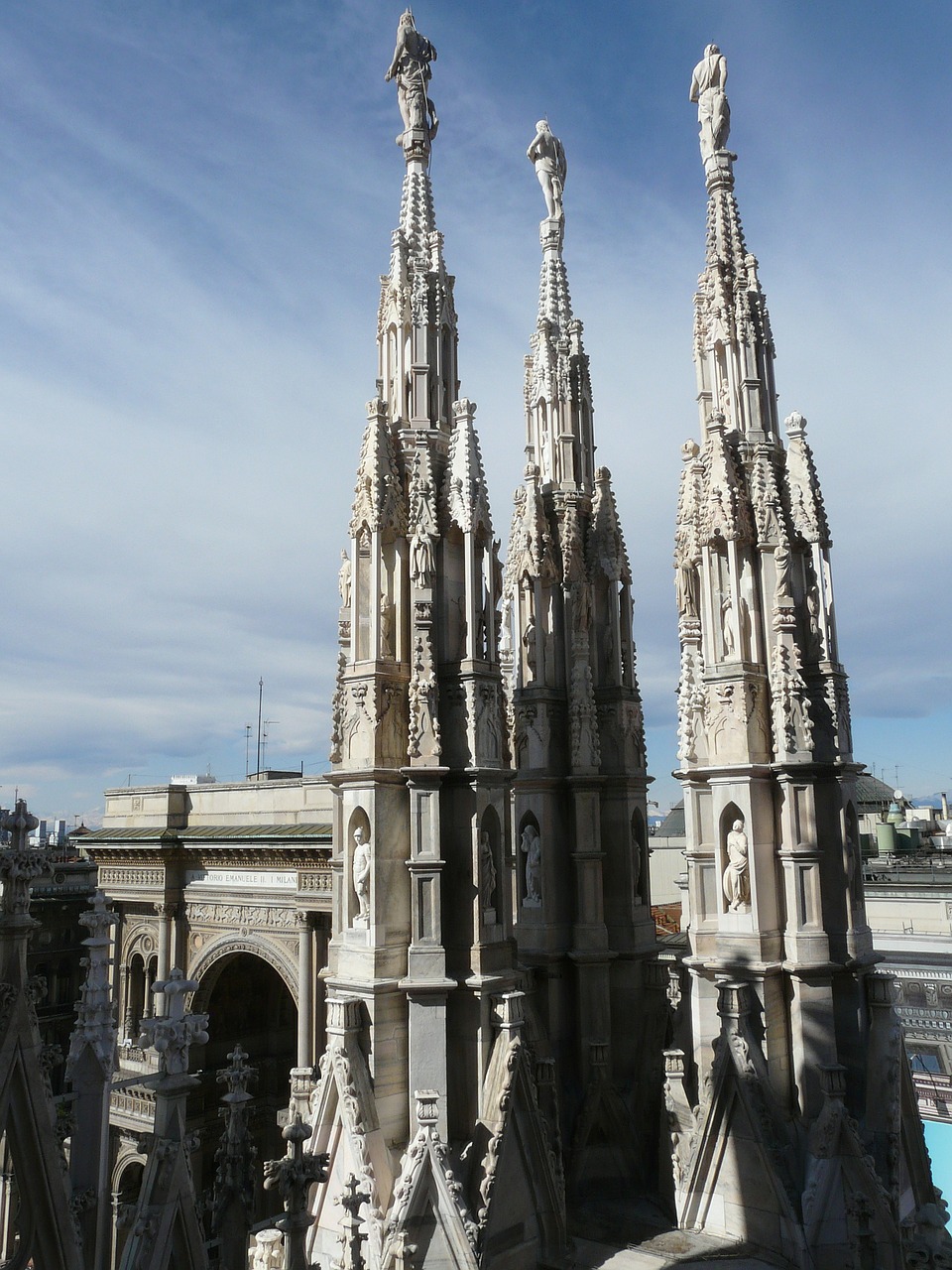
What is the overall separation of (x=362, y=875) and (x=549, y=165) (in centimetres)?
1452

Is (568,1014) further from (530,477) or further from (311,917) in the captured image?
(311,917)

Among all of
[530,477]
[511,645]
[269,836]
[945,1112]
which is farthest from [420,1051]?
[269,836]

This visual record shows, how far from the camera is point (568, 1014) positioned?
51.2 feet

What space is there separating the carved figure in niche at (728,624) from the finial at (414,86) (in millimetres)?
8144

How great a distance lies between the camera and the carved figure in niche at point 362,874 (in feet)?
39.5

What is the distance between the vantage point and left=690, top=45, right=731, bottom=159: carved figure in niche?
16.3 meters

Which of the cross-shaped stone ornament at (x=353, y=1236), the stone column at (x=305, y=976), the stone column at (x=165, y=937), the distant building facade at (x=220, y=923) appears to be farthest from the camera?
the stone column at (x=165, y=937)

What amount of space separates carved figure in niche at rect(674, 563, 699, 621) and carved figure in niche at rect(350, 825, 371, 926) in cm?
632

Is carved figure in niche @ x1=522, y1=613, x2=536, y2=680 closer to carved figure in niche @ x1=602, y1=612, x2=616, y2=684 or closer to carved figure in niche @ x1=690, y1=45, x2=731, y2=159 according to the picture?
carved figure in niche @ x1=602, y1=612, x2=616, y2=684

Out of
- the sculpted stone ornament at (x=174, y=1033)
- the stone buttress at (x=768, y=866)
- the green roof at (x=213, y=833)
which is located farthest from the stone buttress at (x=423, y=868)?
the green roof at (x=213, y=833)

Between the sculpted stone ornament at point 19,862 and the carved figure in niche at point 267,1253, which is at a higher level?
the sculpted stone ornament at point 19,862

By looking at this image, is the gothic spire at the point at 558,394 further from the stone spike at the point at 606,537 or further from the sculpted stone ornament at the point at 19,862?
the sculpted stone ornament at the point at 19,862

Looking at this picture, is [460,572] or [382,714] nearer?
[382,714]

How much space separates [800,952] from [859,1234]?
3.31 m
